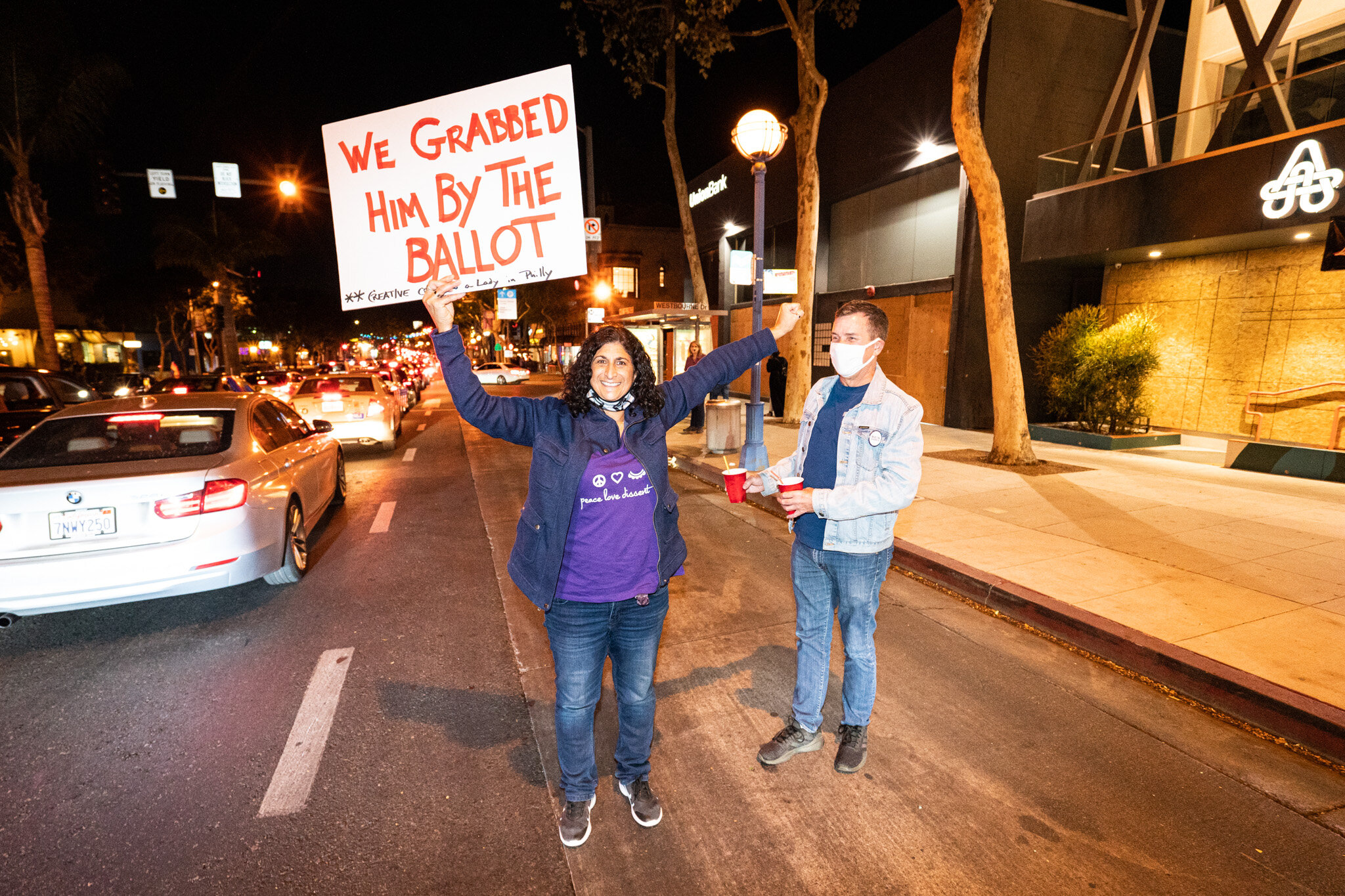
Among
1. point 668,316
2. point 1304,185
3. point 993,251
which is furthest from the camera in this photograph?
point 668,316

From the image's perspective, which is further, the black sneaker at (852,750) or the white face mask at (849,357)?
the black sneaker at (852,750)

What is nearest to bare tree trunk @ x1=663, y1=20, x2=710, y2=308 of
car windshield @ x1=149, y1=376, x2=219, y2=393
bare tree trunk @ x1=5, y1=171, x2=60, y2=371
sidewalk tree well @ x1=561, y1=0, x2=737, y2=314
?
sidewalk tree well @ x1=561, y1=0, x2=737, y2=314

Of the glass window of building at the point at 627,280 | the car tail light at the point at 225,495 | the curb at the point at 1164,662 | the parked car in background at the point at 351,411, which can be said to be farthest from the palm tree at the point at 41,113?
the glass window of building at the point at 627,280

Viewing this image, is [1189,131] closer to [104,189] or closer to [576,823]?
[576,823]

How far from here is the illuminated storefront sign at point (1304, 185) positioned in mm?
8570

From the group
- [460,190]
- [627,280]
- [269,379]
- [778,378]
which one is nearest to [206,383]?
[269,379]

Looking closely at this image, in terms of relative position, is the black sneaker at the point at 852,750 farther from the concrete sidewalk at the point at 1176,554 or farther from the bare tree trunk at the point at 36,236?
the bare tree trunk at the point at 36,236

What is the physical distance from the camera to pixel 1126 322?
37.2 ft

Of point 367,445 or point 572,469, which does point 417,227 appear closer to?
point 572,469

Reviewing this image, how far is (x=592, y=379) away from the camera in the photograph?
2398mm

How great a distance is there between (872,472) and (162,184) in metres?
21.2

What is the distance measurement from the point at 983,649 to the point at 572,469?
3.32m

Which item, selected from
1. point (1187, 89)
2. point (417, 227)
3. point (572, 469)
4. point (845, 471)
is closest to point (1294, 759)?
point (845, 471)

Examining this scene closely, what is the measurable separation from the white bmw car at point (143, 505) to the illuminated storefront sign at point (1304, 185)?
1321 cm
